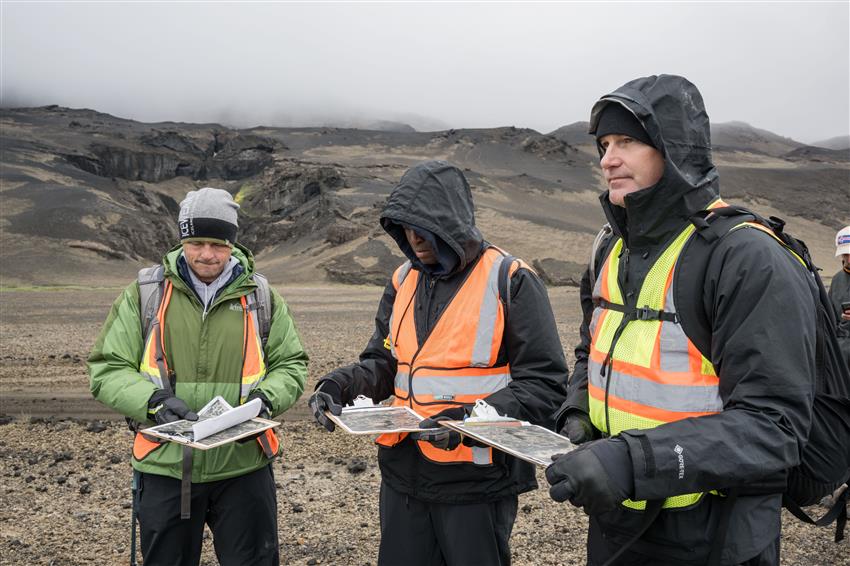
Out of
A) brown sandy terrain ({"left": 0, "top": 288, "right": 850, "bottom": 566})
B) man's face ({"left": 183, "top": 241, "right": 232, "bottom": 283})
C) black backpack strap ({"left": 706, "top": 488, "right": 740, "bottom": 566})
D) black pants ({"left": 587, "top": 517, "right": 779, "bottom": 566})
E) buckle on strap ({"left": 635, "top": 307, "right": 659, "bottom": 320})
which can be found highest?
buckle on strap ({"left": 635, "top": 307, "right": 659, "bottom": 320})

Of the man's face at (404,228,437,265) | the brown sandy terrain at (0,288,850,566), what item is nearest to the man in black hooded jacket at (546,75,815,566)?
the man's face at (404,228,437,265)

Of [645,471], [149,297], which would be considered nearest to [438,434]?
[645,471]

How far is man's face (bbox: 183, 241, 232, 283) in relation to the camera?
355cm

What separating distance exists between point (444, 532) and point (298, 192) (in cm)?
5738

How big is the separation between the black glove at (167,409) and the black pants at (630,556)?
185 cm

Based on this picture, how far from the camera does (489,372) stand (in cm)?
302

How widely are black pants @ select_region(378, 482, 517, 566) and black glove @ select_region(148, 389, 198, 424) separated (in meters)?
1.02

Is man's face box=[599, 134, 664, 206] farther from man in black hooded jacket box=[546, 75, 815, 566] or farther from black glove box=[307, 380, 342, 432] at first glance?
black glove box=[307, 380, 342, 432]

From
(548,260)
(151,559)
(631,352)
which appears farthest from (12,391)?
(548,260)

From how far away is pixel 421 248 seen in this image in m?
3.17

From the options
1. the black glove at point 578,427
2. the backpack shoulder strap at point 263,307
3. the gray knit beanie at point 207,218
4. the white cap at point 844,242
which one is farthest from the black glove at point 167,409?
the white cap at point 844,242

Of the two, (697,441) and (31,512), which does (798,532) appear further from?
(31,512)

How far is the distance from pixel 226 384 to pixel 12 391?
26.7 ft

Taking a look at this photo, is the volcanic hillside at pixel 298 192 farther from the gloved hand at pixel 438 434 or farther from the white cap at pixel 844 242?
the gloved hand at pixel 438 434
